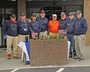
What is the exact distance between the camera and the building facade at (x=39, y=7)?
17891 mm

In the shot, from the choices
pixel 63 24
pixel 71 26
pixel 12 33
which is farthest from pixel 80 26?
pixel 12 33

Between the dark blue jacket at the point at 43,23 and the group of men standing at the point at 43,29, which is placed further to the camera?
the dark blue jacket at the point at 43,23

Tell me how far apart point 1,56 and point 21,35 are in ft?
5.16

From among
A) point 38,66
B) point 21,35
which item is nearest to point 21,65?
point 38,66

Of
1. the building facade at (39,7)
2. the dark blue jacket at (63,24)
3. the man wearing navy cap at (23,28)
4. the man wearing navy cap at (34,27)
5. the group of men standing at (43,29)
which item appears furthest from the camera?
the building facade at (39,7)

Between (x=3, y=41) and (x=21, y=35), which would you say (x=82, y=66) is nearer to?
(x=21, y=35)

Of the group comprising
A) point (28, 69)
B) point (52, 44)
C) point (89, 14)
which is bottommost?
point (28, 69)

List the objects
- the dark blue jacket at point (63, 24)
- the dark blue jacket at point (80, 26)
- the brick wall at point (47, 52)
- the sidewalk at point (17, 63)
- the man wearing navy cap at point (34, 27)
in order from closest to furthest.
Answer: the brick wall at point (47, 52), the sidewalk at point (17, 63), the dark blue jacket at point (80, 26), the man wearing navy cap at point (34, 27), the dark blue jacket at point (63, 24)

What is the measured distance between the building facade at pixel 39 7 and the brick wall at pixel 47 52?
578 centimetres

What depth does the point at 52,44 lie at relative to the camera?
488 inches

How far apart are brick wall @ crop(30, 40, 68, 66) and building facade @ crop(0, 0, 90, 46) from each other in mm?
5784

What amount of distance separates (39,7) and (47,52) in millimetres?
6150

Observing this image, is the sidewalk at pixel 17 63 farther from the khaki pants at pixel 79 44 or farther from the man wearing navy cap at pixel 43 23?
the man wearing navy cap at pixel 43 23

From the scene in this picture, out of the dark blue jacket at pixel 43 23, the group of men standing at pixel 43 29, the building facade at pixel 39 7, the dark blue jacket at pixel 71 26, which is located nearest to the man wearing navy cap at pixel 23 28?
the group of men standing at pixel 43 29
